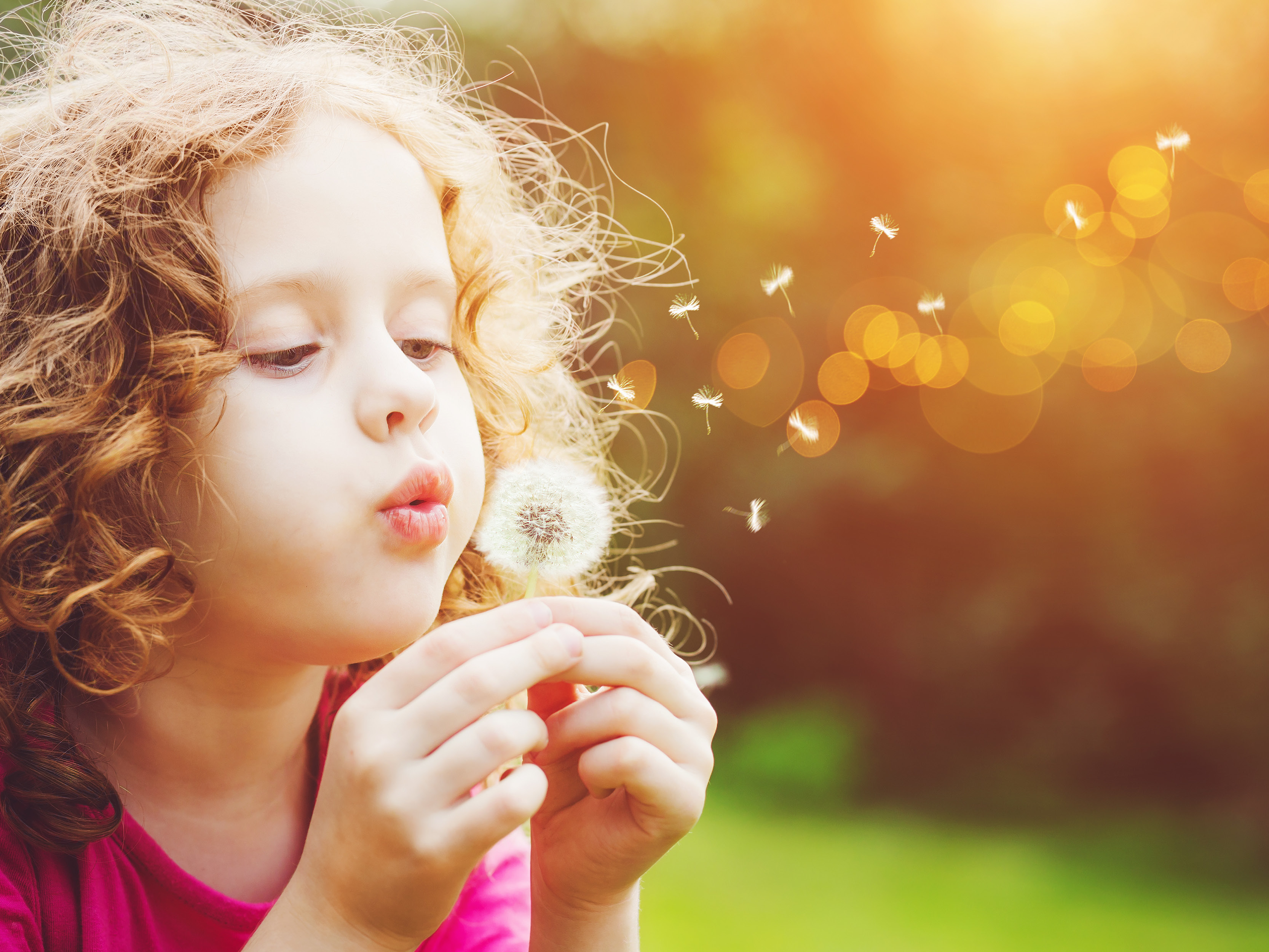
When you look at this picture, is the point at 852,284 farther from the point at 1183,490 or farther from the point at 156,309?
the point at 156,309

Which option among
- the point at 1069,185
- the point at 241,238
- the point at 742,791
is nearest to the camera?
the point at 241,238

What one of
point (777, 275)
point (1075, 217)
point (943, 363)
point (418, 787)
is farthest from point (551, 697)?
point (943, 363)

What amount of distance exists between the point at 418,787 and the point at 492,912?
600 millimetres

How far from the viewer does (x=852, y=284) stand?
3.23 meters

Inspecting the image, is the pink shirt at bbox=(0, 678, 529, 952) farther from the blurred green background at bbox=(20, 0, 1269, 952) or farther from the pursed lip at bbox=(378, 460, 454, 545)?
the blurred green background at bbox=(20, 0, 1269, 952)

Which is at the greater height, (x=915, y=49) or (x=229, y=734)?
(x=915, y=49)

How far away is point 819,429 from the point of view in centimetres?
322

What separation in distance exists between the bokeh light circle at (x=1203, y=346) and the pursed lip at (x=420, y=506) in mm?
2981

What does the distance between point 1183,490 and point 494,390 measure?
2727 mm

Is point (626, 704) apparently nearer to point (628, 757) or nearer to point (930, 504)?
point (628, 757)

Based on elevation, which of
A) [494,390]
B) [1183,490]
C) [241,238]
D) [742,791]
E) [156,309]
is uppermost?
[241,238]

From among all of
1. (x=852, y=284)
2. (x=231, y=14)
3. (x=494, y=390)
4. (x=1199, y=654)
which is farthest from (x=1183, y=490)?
(x=231, y=14)

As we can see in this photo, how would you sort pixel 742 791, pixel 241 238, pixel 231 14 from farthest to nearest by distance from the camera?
pixel 742 791, pixel 231 14, pixel 241 238

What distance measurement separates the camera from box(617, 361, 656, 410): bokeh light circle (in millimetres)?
2990
